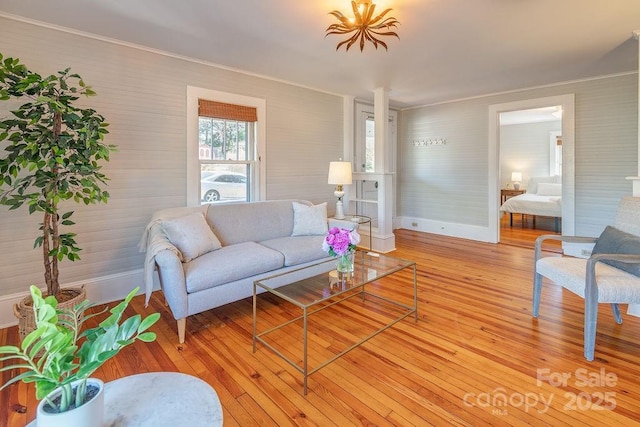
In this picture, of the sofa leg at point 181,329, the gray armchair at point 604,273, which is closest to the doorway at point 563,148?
the gray armchair at point 604,273

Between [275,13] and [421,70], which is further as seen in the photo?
[421,70]

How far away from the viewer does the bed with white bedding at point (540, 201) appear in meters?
6.35

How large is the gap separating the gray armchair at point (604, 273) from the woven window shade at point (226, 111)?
326 cm

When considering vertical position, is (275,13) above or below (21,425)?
above

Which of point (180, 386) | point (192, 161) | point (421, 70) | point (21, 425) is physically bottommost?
point (21, 425)

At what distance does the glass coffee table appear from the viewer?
2.11 m

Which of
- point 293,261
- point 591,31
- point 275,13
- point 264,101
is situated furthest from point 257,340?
point 591,31

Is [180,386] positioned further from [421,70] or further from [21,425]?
[421,70]

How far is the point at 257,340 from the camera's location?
7.86 feet

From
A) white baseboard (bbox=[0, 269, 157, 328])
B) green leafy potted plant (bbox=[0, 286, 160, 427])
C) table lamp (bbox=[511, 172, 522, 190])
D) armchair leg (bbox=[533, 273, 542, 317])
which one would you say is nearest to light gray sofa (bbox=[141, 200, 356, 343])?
white baseboard (bbox=[0, 269, 157, 328])

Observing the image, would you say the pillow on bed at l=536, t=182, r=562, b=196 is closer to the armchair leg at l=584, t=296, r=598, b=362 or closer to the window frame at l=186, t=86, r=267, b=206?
the armchair leg at l=584, t=296, r=598, b=362

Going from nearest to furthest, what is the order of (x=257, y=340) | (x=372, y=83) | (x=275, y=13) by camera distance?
(x=257, y=340) → (x=275, y=13) → (x=372, y=83)

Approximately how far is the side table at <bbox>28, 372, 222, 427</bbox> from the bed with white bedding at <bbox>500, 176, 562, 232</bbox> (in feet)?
23.2

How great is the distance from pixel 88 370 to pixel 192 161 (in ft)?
9.75
